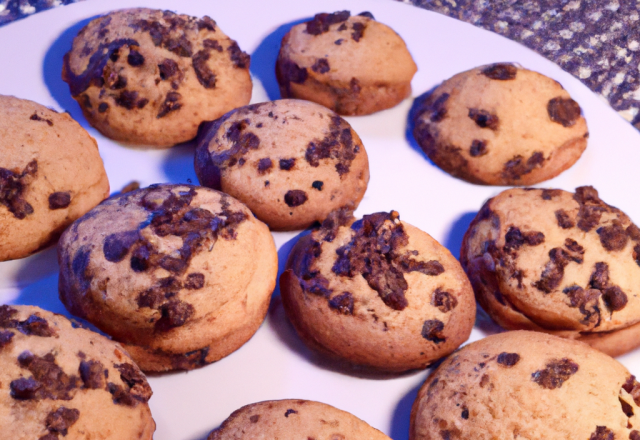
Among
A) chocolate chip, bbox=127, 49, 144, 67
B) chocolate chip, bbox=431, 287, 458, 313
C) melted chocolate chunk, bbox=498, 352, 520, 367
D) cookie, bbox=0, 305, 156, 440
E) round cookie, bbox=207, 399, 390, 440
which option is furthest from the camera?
chocolate chip, bbox=127, 49, 144, 67

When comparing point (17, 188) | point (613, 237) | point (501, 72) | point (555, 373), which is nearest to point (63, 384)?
point (17, 188)

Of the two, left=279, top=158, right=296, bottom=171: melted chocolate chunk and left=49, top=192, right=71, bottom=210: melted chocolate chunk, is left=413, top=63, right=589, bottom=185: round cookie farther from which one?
left=49, top=192, right=71, bottom=210: melted chocolate chunk

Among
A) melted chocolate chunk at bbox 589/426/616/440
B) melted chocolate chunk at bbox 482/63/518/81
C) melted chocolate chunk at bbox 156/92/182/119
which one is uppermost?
melted chocolate chunk at bbox 482/63/518/81

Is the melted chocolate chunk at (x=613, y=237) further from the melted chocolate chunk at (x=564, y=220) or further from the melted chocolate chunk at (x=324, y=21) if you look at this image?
the melted chocolate chunk at (x=324, y=21)

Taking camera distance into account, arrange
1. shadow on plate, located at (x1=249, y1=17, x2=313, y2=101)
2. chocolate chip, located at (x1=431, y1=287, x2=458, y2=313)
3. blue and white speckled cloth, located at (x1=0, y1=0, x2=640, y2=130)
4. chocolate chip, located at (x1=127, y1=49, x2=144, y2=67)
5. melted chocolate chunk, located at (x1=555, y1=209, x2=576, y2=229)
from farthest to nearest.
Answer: blue and white speckled cloth, located at (x1=0, y1=0, x2=640, y2=130), shadow on plate, located at (x1=249, y1=17, x2=313, y2=101), chocolate chip, located at (x1=127, y1=49, x2=144, y2=67), melted chocolate chunk, located at (x1=555, y1=209, x2=576, y2=229), chocolate chip, located at (x1=431, y1=287, x2=458, y2=313)

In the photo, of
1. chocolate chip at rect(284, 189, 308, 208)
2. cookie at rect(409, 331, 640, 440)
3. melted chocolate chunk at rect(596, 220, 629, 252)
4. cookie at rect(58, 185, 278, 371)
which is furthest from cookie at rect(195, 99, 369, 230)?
melted chocolate chunk at rect(596, 220, 629, 252)

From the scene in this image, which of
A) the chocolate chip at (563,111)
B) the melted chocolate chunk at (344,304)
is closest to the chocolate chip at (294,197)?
the melted chocolate chunk at (344,304)
